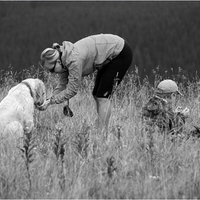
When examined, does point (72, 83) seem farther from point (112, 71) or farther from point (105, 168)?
point (105, 168)

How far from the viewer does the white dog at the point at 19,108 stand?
5.07 meters

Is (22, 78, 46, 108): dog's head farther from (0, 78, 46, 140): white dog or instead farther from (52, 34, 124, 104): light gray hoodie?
(52, 34, 124, 104): light gray hoodie

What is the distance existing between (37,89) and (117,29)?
6.56 metres

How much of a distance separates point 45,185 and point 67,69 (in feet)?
6.56

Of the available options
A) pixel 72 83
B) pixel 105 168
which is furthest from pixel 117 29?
pixel 105 168

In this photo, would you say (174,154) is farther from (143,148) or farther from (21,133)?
(21,133)

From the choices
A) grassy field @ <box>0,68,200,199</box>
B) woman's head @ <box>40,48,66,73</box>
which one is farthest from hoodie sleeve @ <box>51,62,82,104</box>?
grassy field @ <box>0,68,200,199</box>

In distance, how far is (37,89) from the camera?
218 inches

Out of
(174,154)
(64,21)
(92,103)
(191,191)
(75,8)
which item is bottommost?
(191,191)

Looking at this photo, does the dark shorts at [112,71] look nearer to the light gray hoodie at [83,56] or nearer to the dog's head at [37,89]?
the light gray hoodie at [83,56]

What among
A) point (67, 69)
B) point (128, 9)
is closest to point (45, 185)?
point (67, 69)

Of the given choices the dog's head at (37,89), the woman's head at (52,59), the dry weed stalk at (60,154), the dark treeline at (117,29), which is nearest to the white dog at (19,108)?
the dog's head at (37,89)

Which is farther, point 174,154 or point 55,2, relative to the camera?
point 55,2

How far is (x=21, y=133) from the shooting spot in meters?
5.09
